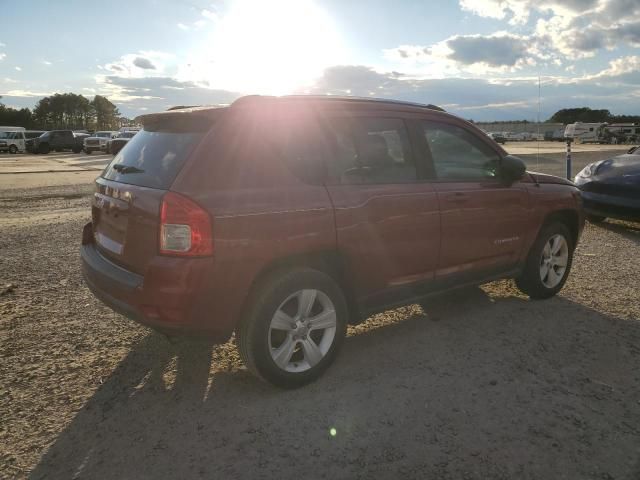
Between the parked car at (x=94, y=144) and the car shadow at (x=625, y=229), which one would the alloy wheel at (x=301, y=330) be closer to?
the car shadow at (x=625, y=229)

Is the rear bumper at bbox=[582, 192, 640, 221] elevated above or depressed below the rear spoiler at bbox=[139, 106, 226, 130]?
below

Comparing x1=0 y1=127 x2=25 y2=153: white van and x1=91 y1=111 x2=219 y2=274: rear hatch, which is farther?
x1=0 y1=127 x2=25 y2=153: white van

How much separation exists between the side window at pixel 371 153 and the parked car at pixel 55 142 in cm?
4327

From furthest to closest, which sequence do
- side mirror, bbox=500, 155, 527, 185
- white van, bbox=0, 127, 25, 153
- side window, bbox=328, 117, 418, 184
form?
white van, bbox=0, 127, 25, 153 < side mirror, bbox=500, 155, 527, 185 < side window, bbox=328, 117, 418, 184

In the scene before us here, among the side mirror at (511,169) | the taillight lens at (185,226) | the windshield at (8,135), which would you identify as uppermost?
the windshield at (8,135)

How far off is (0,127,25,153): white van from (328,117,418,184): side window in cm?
4518

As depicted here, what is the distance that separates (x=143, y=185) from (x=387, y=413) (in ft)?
6.39

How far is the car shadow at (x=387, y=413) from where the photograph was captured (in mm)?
2387

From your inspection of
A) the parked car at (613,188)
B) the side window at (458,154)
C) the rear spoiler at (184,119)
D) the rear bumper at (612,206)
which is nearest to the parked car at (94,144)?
the parked car at (613,188)

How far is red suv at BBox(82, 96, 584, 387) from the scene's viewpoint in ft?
8.73

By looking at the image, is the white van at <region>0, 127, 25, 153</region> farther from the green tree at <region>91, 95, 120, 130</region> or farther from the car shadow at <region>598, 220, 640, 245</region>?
the green tree at <region>91, 95, 120, 130</region>

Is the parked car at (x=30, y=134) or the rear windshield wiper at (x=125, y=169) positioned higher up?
the parked car at (x=30, y=134)

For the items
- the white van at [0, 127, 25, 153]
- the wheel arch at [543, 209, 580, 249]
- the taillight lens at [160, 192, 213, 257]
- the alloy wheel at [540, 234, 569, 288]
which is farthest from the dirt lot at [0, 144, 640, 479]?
the white van at [0, 127, 25, 153]

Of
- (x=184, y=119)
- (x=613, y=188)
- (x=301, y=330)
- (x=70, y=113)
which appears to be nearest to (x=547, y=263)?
(x=301, y=330)
